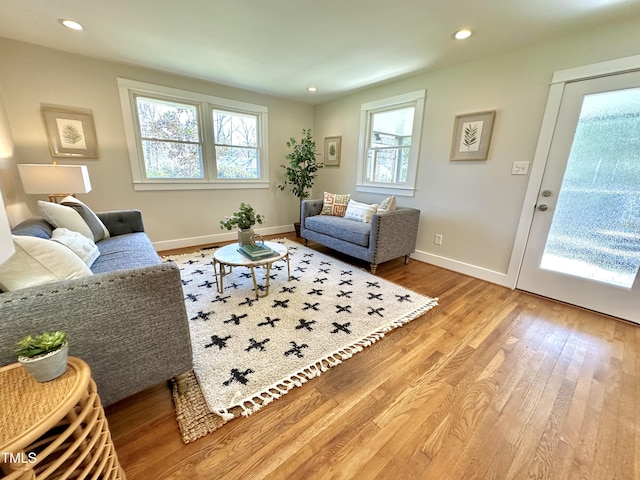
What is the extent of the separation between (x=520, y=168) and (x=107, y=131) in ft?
14.4

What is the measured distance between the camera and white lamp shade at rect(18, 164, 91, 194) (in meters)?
2.17

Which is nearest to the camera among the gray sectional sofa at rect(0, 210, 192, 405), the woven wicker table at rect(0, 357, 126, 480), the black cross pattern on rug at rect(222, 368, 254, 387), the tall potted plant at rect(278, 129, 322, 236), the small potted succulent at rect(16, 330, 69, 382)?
the woven wicker table at rect(0, 357, 126, 480)

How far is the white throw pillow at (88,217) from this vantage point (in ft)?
7.27

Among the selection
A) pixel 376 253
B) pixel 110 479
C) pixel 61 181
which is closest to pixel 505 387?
pixel 376 253

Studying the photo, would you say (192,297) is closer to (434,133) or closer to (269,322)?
(269,322)

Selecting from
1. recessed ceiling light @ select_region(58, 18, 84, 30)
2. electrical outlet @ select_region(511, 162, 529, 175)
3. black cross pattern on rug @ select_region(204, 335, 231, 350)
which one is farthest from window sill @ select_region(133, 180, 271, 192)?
electrical outlet @ select_region(511, 162, 529, 175)

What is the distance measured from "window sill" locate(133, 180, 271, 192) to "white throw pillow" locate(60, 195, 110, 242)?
971 millimetres

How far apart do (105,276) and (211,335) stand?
934 millimetres

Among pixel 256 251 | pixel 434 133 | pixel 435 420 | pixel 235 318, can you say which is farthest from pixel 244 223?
pixel 434 133

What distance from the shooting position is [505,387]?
144 cm

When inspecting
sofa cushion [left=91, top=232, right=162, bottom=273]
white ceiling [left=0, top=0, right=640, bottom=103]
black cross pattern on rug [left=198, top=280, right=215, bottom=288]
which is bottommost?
black cross pattern on rug [left=198, top=280, right=215, bottom=288]

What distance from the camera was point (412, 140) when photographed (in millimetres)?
3234

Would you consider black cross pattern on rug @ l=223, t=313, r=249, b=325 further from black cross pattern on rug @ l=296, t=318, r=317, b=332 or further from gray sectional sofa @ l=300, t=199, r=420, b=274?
gray sectional sofa @ l=300, t=199, r=420, b=274

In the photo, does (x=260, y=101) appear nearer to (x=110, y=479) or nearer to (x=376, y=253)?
(x=376, y=253)
